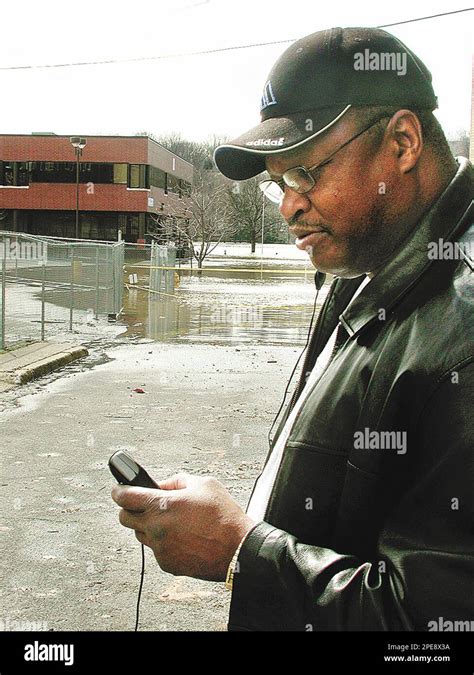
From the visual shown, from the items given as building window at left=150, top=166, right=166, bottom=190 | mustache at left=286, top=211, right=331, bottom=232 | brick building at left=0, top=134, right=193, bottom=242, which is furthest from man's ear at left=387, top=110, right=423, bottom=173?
building window at left=150, top=166, right=166, bottom=190

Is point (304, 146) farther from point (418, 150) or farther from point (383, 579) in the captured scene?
point (383, 579)

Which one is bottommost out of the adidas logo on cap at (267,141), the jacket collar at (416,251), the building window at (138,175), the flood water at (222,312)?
the flood water at (222,312)

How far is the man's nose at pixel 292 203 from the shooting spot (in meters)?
1.67

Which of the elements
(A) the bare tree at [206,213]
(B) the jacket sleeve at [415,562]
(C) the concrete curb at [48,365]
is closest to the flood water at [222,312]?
(C) the concrete curb at [48,365]

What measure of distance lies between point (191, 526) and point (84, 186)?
61115 mm

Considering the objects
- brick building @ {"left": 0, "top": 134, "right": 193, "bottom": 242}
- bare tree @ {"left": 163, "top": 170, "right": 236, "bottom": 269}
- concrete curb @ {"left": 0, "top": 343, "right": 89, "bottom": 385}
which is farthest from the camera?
brick building @ {"left": 0, "top": 134, "right": 193, "bottom": 242}

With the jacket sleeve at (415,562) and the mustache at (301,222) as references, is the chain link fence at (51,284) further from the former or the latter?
the jacket sleeve at (415,562)

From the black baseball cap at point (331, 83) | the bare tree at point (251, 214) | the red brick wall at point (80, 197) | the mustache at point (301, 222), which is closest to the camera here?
the black baseball cap at point (331, 83)

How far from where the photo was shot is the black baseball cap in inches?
60.4

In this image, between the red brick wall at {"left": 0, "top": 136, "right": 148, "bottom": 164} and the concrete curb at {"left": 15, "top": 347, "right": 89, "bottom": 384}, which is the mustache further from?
the red brick wall at {"left": 0, "top": 136, "right": 148, "bottom": 164}

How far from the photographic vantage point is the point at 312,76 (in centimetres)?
154

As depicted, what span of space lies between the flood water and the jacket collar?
536 inches

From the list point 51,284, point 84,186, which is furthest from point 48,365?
point 84,186

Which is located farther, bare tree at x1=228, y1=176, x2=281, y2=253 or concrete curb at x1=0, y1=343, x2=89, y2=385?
bare tree at x1=228, y1=176, x2=281, y2=253
